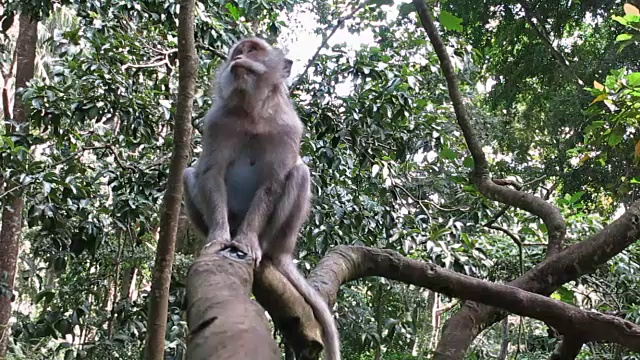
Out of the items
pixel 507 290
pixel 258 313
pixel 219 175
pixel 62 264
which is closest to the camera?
pixel 258 313

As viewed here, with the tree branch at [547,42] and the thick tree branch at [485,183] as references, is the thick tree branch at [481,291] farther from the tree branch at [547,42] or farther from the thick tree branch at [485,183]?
the tree branch at [547,42]

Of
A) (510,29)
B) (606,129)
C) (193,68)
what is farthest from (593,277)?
(510,29)

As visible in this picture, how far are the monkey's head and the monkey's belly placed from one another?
410 millimetres

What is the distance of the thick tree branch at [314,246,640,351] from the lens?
248cm

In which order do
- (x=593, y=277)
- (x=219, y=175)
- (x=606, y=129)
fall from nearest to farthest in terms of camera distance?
(x=219, y=175)
(x=606, y=129)
(x=593, y=277)

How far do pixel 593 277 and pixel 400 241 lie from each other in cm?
142

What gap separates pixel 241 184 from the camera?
3.61 metres

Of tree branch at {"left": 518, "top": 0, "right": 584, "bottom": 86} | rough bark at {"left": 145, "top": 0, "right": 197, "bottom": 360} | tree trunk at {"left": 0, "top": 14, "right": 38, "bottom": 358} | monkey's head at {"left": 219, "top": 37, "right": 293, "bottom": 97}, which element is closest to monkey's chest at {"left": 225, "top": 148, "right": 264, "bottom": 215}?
monkey's head at {"left": 219, "top": 37, "right": 293, "bottom": 97}

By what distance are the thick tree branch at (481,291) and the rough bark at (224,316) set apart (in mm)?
1146

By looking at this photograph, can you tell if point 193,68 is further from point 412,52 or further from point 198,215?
point 412,52

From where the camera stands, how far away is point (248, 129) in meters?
3.53

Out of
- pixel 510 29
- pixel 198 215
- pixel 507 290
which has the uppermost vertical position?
pixel 510 29

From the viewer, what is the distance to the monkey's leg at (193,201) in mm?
3523

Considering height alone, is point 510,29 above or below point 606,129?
above
